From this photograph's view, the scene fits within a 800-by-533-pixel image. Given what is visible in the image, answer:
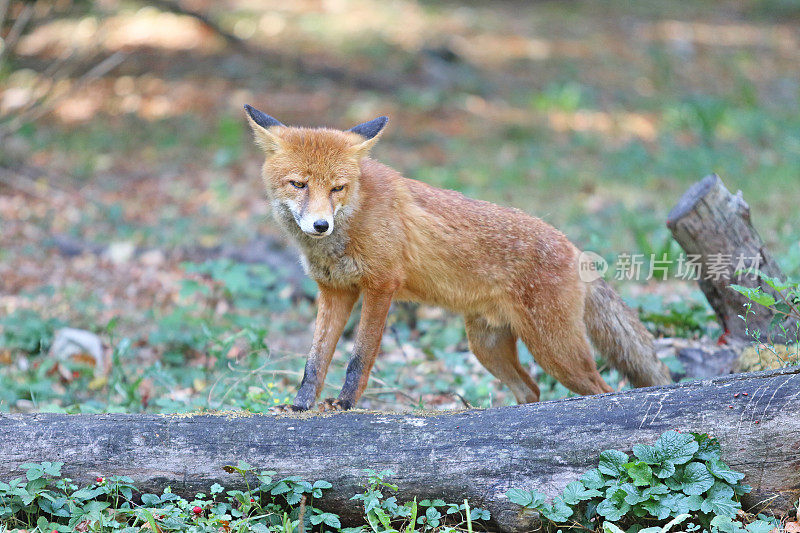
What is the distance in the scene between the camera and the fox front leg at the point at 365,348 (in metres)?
4.30

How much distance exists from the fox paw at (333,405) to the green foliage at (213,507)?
0.69m

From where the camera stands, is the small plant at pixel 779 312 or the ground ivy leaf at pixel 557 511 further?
the small plant at pixel 779 312

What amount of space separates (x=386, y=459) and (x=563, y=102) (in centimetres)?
1065

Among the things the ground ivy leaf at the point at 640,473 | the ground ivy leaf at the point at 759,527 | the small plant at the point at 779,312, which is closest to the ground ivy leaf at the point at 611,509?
the ground ivy leaf at the point at 640,473

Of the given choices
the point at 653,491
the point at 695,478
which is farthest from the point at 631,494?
the point at 695,478

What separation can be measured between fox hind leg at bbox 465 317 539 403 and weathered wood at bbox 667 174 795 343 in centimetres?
155

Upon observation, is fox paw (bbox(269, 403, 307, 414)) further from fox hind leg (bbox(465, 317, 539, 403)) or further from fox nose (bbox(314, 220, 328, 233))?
fox hind leg (bbox(465, 317, 539, 403))

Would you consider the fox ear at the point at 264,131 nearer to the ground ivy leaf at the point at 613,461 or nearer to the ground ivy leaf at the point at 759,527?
the ground ivy leaf at the point at 613,461

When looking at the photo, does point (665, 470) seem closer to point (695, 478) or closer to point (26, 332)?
point (695, 478)

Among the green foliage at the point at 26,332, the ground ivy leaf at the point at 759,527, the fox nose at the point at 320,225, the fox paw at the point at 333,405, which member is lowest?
the green foliage at the point at 26,332

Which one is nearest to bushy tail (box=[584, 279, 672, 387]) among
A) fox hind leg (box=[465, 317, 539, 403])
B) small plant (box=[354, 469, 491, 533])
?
fox hind leg (box=[465, 317, 539, 403])

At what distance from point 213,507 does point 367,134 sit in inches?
93.1

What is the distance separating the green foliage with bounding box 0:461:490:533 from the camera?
333 cm

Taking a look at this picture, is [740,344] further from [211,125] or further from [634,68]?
[634,68]
